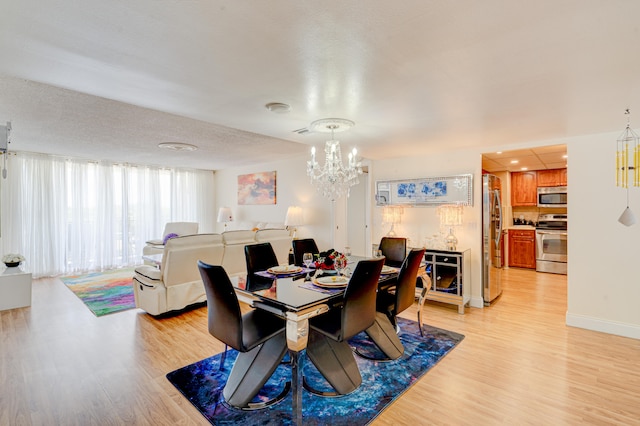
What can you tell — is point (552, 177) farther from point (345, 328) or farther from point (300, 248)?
point (345, 328)

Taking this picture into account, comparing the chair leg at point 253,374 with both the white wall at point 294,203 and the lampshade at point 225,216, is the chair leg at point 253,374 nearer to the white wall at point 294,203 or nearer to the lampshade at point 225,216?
the white wall at point 294,203

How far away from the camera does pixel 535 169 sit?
6719mm

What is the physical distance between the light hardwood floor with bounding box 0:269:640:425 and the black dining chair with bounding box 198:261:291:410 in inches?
12.8

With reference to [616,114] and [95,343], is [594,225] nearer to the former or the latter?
[616,114]

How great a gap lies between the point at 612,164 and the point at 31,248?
31.6 ft

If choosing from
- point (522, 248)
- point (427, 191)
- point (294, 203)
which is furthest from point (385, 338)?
point (522, 248)

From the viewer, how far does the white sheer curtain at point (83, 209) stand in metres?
5.98

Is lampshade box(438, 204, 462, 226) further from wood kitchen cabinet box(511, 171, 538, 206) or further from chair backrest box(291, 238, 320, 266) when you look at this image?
wood kitchen cabinet box(511, 171, 538, 206)

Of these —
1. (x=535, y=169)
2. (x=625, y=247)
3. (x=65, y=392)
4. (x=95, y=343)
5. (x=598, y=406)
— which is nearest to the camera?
(x=598, y=406)

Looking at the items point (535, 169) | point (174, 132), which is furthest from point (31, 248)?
point (535, 169)

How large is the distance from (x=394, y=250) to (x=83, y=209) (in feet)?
22.4

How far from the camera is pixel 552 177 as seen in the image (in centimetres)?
657

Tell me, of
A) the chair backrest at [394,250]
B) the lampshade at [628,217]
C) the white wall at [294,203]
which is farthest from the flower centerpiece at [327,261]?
the lampshade at [628,217]

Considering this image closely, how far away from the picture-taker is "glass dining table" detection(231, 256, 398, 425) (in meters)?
1.97
